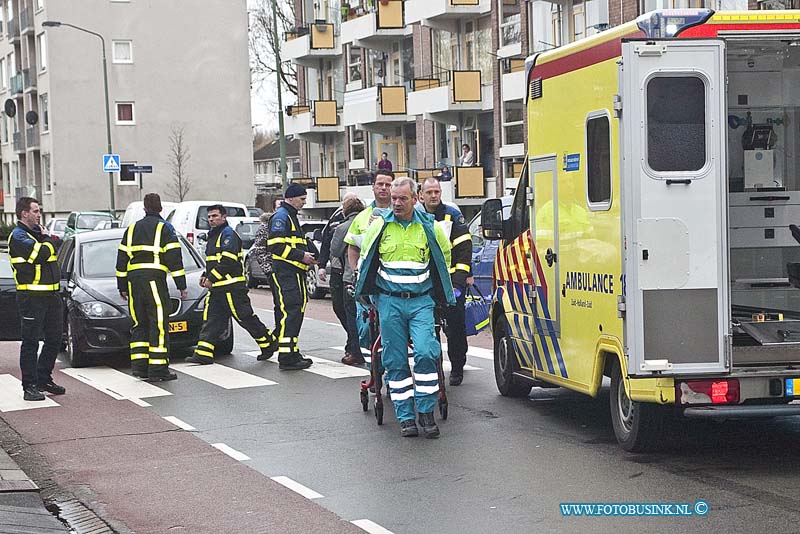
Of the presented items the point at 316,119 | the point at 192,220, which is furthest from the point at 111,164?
the point at 192,220

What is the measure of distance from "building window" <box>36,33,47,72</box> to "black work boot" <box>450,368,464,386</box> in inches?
2168

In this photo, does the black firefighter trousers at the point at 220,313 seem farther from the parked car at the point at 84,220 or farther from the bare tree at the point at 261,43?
the bare tree at the point at 261,43

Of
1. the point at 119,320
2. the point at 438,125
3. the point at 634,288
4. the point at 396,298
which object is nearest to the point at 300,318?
the point at 119,320

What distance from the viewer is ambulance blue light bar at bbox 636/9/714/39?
26.6 ft

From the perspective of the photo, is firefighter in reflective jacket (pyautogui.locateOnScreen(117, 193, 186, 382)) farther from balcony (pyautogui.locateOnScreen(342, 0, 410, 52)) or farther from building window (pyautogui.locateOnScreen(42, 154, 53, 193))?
building window (pyautogui.locateOnScreen(42, 154, 53, 193))

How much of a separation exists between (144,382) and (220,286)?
5.94ft

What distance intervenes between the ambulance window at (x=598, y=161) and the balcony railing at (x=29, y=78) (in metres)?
62.3

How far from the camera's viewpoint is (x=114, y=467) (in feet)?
30.0

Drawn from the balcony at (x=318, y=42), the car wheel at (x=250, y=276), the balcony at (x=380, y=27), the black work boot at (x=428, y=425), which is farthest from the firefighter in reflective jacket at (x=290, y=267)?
the balcony at (x=318, y=42)

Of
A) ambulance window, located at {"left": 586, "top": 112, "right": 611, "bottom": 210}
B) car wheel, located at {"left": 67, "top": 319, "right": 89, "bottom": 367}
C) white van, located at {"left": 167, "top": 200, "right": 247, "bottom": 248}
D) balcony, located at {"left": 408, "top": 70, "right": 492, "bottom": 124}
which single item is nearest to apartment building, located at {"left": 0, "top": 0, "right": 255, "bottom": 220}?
balcony, located at {"left": 408, "top": 70, "right": 492, "bottom": 124}

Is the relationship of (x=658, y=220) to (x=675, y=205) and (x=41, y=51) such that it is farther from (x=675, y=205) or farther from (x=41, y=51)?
(x=41, y=51)

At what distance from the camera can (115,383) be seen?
13461 millimetres

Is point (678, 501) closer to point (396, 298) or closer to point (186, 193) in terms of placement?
point (396, 298)

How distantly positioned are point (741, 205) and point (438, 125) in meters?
33.3
